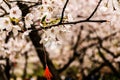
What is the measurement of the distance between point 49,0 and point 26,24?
0.44 metres

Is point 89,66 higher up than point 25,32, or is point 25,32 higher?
point 25,32

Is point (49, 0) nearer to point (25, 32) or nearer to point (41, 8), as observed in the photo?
point (41, 8)

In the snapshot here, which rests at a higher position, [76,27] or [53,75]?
[53,75]

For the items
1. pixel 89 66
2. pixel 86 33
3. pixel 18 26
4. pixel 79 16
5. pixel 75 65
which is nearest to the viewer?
pixel 18 26

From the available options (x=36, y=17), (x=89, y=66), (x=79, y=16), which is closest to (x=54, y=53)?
(x=89, y=66)

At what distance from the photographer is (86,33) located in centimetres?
1609

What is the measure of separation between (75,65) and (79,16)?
30.6ft

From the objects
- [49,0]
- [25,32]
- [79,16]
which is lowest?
[79,16]

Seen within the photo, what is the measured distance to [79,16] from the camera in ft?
40.5

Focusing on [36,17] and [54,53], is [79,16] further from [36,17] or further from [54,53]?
[54,53]

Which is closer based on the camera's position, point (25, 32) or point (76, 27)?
point (25, 32)

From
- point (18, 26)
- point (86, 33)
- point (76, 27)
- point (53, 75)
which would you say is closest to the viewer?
point (18, 26)

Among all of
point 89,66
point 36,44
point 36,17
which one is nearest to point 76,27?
point 89,66

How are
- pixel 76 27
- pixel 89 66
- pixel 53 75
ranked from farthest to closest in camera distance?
pixel 89 66
pixel 76 27
pixel 53 75
